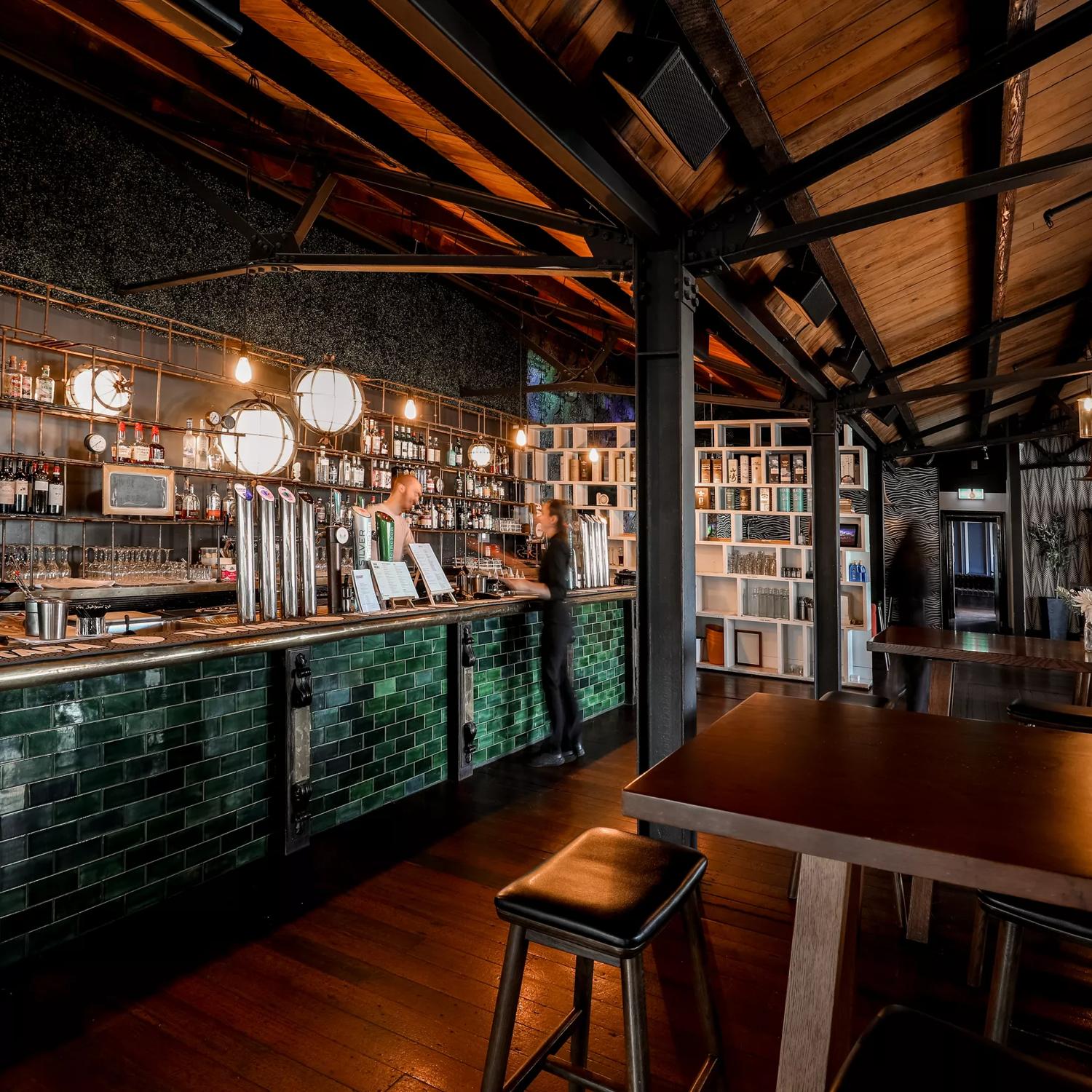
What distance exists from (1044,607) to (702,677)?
6.08m

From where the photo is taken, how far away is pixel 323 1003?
2156 millimetres

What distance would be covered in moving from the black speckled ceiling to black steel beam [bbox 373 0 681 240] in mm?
4446

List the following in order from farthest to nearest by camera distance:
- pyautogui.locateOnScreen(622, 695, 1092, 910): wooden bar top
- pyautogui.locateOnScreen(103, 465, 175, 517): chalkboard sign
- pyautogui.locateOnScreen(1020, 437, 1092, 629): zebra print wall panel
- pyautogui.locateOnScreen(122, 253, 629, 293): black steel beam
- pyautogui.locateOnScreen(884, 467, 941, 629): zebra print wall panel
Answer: pyautogui.locateOnScreen(884, 467, 941, 629): zebra print wall panel < pyautogui.locateOnScreen(1020, 437, 1092, 629): zebra print wall panel < pyautogui.locateOnScreen(103, 465, 175, 517): chalkboard sign < pyautogui.locateOnScreen(122, 253, 629, 293): black steel beam < pyautogui.locateOnScreen(622, 695, 1092, 910): wooden bar top

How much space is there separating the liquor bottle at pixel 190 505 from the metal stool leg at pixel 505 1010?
526cm

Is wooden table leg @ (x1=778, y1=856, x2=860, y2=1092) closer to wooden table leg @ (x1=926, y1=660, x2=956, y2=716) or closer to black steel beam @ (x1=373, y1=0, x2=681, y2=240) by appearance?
black steel beam @ (x1=373, y1=0, x2=681, y2=240)

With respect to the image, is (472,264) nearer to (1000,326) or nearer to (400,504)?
(400,504)

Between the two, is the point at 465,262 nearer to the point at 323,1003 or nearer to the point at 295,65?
the point at 295,65

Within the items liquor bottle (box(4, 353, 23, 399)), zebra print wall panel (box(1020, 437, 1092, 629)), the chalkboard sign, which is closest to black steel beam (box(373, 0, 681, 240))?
liquor bottle (box(4, 353, 23, 399))

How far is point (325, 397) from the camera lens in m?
4.70

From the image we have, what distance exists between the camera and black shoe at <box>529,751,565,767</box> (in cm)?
449

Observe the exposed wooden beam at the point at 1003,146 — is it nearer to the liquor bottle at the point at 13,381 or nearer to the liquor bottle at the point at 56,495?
the liquor bottle at the point at 13,381

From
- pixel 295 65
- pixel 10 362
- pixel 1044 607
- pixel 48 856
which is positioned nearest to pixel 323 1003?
pixel 48 856

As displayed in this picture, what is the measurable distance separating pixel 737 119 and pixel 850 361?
9.92 feet

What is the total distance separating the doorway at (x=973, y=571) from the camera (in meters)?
11.9
